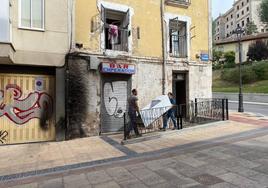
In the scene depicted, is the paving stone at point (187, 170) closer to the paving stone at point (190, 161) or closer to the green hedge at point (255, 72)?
the paving stone at point (190, 161)

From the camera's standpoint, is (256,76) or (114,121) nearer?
(114,121)

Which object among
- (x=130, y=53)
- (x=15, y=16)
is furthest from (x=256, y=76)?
(x=15, y=16)

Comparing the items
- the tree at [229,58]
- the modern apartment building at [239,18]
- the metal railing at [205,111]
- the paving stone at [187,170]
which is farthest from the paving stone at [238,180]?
the modern apartment building at [239,18]

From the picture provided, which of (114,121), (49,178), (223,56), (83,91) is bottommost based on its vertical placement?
(49,178)

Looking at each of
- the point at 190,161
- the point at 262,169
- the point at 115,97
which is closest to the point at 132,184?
the point at 190,161

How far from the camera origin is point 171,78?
13.0 metres

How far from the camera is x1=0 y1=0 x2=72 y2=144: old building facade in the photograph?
30.6 feet

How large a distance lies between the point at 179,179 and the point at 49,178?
2.95 meters

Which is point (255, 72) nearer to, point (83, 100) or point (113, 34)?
point (113, 34)

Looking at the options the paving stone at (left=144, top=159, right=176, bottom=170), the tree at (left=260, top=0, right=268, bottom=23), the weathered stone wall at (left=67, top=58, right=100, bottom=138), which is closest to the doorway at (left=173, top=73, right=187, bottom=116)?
the weathered stone wall at (left=67, top=58, right=100, bottom=138)

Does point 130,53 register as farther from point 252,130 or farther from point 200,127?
point 252,130

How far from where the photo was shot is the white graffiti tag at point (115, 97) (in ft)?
36.6

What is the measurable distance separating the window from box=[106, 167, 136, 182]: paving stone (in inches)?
253

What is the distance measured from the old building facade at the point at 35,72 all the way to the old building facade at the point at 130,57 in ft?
1.68
